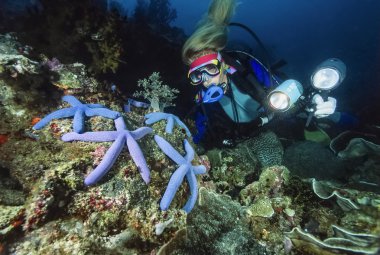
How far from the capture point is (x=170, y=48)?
687 centimetres

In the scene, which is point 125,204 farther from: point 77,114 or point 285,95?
point 285,95

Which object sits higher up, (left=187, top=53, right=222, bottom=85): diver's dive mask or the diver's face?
(left=187, top=53, right=222, bottom=85): diver's dive mask

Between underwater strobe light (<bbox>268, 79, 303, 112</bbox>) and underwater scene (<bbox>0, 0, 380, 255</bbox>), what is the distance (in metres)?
0.02

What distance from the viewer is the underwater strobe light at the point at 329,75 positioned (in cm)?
365

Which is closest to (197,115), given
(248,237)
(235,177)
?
(235,177)

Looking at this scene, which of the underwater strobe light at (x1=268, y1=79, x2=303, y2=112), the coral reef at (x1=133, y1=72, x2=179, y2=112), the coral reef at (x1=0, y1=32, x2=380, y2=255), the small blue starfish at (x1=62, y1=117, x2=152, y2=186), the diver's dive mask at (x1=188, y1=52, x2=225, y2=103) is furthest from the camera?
the diver's dive mask at (x1=188, y1=52, x2=225, y2=103)

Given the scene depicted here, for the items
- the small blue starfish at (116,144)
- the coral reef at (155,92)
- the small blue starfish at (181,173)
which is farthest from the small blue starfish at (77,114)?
the coral reef at (155,92)

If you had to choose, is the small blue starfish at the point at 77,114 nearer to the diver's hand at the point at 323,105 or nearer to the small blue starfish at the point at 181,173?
the small blue starfish at the point at 181,173

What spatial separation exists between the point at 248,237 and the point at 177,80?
4.91 metres

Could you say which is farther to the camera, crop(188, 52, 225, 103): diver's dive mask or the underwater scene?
crop(188, 52, 225, 103): diver's dive mask

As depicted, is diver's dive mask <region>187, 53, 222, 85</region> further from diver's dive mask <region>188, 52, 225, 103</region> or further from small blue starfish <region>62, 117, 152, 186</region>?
small blue starfish <region>62, 117, 152, 186</region>

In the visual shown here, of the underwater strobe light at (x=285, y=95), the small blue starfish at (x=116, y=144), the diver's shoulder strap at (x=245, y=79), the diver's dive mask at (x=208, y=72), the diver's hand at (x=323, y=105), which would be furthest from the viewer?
the diver's shoulder strap at (x=245, y=79)

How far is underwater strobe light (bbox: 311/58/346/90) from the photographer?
3.65 meters

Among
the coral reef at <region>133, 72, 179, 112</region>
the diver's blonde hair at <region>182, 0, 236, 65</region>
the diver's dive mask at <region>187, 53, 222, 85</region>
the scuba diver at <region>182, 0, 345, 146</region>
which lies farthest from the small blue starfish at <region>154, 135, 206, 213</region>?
the diver's blonde hair at <region>182, 0, 236, 65</region>
